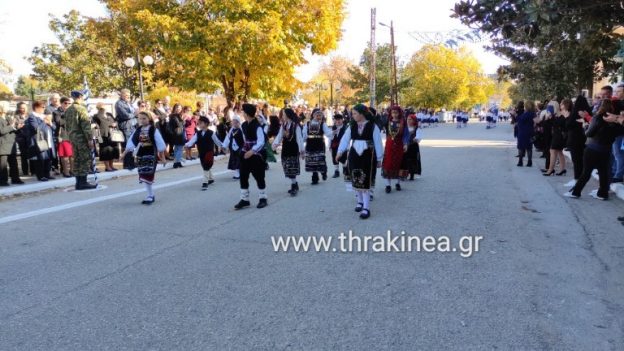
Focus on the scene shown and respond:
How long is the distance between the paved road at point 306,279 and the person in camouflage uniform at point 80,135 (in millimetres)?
1873

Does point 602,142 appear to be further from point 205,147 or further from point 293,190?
point 205,147

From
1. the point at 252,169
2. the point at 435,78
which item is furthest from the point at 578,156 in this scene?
the point at 435,78

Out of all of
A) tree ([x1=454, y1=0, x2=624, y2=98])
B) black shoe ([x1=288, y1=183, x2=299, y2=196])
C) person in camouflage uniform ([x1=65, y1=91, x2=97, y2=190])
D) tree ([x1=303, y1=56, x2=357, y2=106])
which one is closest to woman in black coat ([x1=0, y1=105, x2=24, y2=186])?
person in camouflage uniform ([x1=65, y1=91, x2=97, y2=190])

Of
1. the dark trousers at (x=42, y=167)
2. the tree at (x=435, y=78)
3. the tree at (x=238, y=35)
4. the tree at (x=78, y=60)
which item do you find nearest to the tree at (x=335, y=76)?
the tree at (x=435, y=78)

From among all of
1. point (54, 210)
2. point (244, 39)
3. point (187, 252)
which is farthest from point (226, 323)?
point (244, 39)

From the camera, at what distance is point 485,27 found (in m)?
7.74

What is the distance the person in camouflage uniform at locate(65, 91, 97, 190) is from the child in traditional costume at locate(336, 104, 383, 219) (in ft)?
19.4

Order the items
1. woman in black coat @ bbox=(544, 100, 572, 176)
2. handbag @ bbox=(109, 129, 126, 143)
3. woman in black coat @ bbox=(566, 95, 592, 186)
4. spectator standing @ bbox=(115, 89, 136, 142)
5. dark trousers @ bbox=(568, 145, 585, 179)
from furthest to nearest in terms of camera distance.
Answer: spectator standing @ bbox=(115, 89, 136, 142)
handbag @ bbox=(109, 129, 126, 143)
woman in black coat @ bbox=(544, 100, 572, 176)
dark trousers @ bbox=(568, 145, 585, 179)
woman in black coat @ bbox=(566, 95, 592, 186)

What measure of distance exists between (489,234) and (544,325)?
2.67 metres

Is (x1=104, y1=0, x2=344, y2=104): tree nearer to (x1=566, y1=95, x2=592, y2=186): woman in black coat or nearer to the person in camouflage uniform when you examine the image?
the person in camouflage uniform

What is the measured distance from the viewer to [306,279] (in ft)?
15.9

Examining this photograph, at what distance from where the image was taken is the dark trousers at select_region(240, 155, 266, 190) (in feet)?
27.3

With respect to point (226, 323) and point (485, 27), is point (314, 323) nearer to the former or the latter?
point (226, 323)

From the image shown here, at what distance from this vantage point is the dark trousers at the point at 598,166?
838 centimetres
